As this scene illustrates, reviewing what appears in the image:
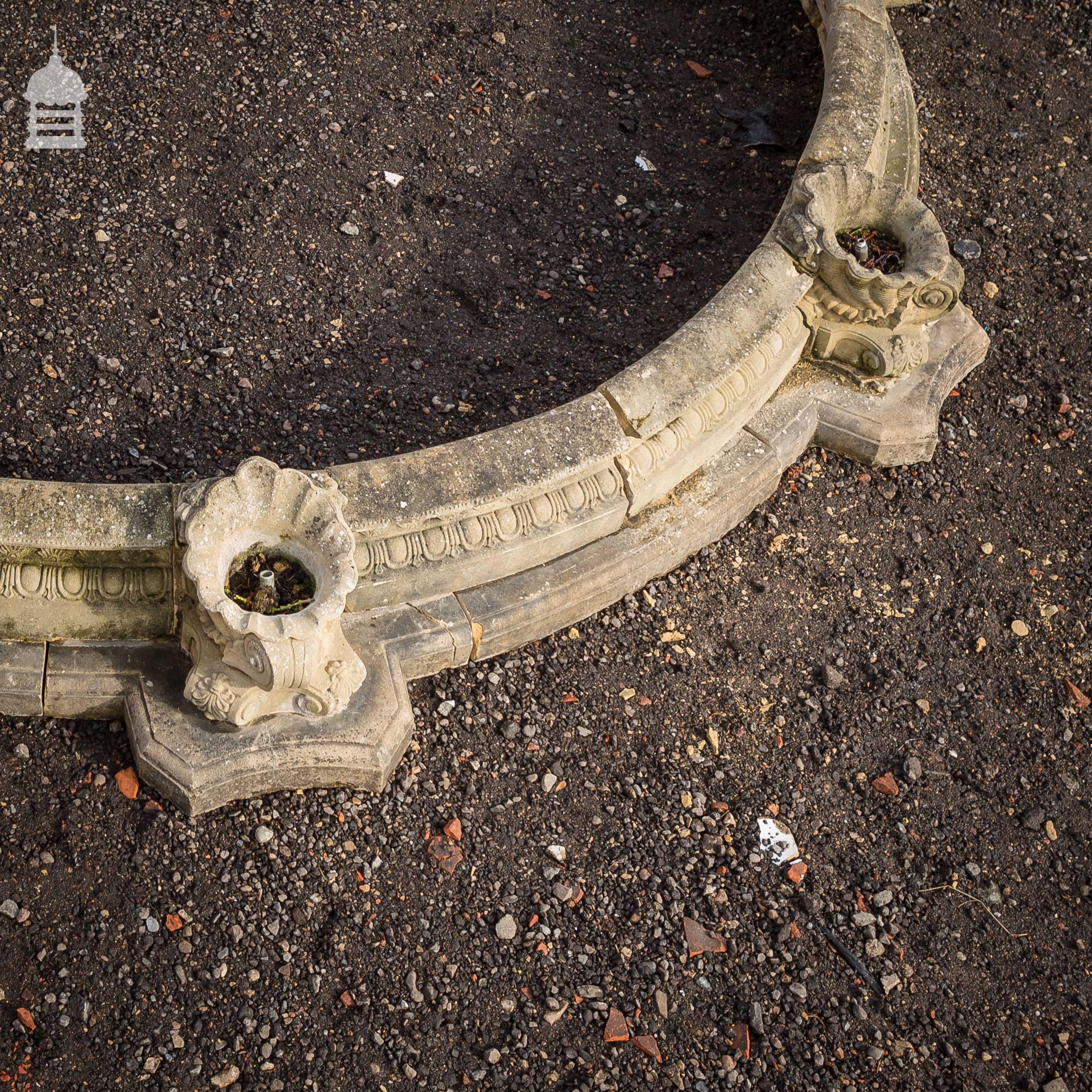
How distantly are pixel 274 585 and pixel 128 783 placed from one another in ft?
2.90

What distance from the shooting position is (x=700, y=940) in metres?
4.08

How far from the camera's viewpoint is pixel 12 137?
19.3 feet

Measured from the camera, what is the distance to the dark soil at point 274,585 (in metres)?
3.94

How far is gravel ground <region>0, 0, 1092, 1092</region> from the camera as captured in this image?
3.83m

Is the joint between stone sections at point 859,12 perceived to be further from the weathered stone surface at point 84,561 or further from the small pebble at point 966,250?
the weathered stone surface at point 84,561

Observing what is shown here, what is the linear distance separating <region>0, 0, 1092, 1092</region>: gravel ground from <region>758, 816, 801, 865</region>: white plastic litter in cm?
3

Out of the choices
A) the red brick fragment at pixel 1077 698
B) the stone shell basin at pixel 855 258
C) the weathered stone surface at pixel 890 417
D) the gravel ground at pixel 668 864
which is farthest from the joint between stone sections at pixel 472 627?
the red brick fragment at pixel 1077 698

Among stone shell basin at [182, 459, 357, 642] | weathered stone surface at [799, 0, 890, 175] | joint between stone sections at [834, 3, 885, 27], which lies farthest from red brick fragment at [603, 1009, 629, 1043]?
joint between stone sections at [834, 3, 885, 27]

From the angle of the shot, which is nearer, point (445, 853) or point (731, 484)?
point (445, 853)

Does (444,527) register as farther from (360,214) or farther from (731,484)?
(360,214)

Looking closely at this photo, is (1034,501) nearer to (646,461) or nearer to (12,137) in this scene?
(646,461)

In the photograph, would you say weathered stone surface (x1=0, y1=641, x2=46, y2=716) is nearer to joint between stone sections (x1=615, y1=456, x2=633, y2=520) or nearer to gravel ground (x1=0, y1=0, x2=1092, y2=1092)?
gravel ground (x1=0, y1=0, x2=1092, y2=1092)

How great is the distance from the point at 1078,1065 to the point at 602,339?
3.36m
